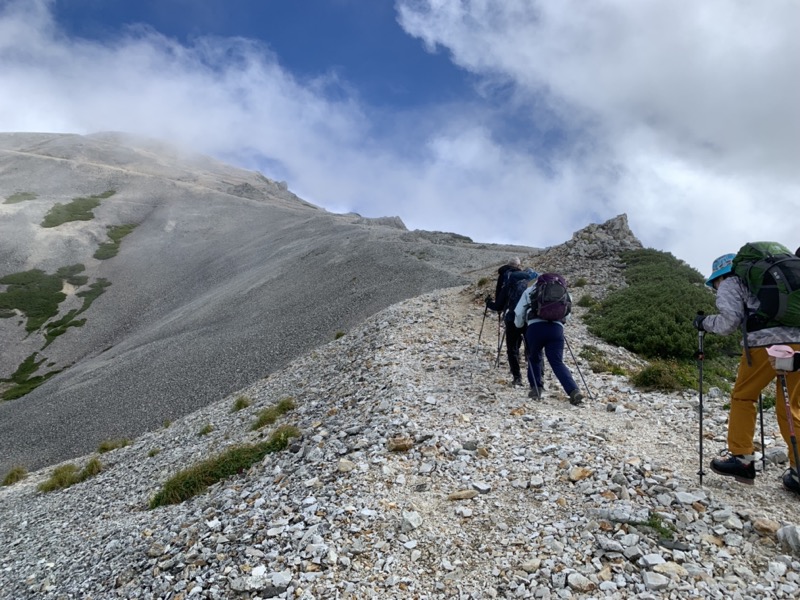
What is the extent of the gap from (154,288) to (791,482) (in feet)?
274

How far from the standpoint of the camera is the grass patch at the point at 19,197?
367 feet

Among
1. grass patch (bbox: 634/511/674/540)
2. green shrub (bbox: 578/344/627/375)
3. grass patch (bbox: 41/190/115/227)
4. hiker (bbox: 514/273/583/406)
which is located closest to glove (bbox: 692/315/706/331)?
grass patch (bbox: 634/511/674/540)

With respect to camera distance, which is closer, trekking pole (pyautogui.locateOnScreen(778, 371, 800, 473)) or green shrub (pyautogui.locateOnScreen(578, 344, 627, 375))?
trekking pole (pyautogui.locateOnScreen(778, 371, 800, 473))

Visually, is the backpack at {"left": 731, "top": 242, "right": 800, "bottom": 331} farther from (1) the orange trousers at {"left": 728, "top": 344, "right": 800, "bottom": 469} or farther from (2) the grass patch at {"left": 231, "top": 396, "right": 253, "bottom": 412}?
(2) the grass patch at {"left": 231, "top": 396, "right": 253, "bottom": 412}

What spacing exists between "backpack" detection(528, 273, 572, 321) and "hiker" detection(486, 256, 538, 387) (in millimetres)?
1895

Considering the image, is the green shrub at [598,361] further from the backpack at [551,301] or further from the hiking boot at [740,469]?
the hiking boot at [740,469]

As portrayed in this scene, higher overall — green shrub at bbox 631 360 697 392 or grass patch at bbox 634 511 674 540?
green shrub at bbox 631 360 697 392

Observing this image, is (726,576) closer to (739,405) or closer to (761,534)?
(761,534)

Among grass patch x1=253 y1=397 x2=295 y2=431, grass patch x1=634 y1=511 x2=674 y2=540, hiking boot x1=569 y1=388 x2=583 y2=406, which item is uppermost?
hiking boot x1=569 y1=388 x2=583 y2=406

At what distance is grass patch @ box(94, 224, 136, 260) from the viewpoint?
94.2 meters

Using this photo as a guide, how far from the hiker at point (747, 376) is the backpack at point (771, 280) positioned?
0.50 feet

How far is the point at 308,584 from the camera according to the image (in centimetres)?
697

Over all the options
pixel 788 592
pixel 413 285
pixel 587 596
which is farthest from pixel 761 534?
pixel 413 285

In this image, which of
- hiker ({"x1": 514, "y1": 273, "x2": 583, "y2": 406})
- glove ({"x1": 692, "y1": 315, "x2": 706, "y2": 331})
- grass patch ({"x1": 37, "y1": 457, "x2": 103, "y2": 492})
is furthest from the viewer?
grass patch ({"x1": 37, "y1": 457, "x2": 103, "y2": 492})
